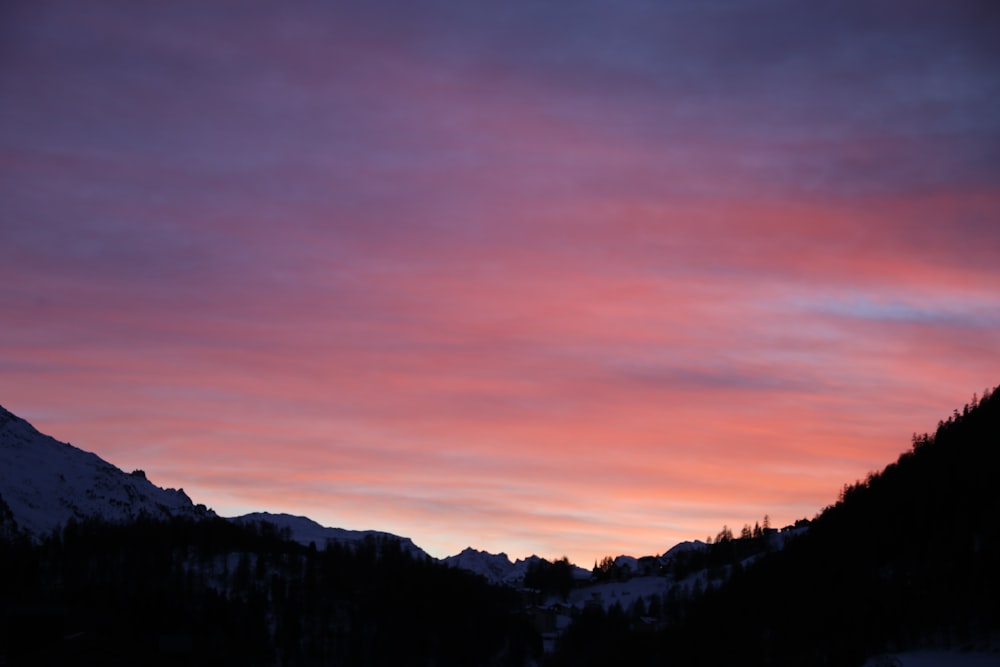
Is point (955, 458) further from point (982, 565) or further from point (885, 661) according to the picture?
point (885, 661)

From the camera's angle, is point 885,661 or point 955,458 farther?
point 955,458

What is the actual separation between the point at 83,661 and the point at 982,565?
295ft

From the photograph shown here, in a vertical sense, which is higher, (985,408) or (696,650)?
(985,408)

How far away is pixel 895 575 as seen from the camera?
12900 centimetres

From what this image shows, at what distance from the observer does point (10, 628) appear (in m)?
139

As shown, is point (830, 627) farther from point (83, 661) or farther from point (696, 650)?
point (83, 661)

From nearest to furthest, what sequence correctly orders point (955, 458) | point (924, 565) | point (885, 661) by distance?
point (885, 661) < point (924, 565) < point (955, 458)

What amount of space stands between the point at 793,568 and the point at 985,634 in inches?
3410

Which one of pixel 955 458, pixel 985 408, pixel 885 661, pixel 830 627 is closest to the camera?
pixel 885 661

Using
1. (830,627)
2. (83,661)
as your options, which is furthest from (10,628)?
(830,627)

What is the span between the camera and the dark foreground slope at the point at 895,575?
110 metres

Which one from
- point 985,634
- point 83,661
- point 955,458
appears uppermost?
point 955,458

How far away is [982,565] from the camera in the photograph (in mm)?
108375

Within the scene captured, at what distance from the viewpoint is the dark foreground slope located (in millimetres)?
109688
